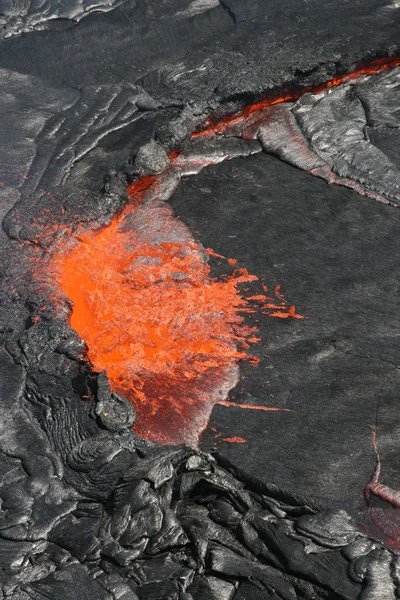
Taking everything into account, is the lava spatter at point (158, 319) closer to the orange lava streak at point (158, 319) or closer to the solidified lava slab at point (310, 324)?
the orange lava streak at point (158, 319)

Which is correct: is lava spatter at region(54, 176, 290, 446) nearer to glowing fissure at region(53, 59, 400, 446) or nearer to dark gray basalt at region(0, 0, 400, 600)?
glowing fissure at region(53, 59, 400, 446)

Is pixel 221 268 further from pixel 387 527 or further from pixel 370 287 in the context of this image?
pixel 387 527

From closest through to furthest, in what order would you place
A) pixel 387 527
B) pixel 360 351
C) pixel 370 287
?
pixel 387 527, pixel 360 351, pixel 370 287

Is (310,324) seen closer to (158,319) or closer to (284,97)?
(158,319)

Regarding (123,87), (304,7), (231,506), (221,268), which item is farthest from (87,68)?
(231,506)

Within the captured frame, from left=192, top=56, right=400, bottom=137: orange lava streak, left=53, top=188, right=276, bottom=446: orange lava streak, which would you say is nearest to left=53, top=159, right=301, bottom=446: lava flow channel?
left=53, top=188, right=276, bottom=446: orange lava streak
